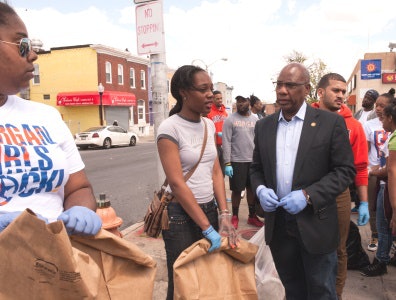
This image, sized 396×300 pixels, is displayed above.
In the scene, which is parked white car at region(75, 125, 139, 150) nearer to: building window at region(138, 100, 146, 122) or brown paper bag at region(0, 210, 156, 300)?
building window at region(138, 100, 146, 122)

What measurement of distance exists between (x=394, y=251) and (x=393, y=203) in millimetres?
1789

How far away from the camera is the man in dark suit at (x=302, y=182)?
2.33m

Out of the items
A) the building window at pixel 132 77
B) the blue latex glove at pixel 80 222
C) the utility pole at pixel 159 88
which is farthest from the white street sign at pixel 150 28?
the building window at pixel 132 77

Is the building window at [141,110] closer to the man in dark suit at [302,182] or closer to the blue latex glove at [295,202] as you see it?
the man in dark suit at [302,182]

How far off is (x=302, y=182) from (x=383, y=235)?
1.99 meters

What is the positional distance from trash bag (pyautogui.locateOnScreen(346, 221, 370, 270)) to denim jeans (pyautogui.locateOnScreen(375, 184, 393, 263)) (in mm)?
162

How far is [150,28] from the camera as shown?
443 cm

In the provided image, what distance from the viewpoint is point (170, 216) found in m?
2.52

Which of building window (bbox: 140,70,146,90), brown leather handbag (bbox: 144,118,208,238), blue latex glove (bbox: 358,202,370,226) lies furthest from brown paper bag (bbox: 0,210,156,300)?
building window (bbox: 140,70,146,90)

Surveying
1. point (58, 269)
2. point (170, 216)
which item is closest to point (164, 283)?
point (170, 216)

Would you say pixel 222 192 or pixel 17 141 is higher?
pixel 17 141

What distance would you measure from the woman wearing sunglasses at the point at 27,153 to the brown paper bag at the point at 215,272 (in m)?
0.69

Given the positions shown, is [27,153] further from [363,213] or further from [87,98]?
[87,98]

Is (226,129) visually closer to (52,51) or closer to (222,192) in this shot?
(222,192)
